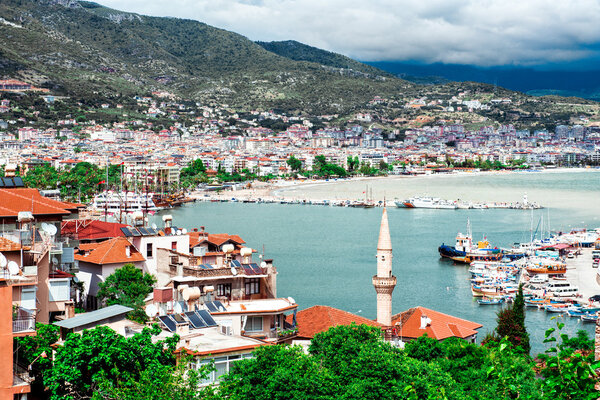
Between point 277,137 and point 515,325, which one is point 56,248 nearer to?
point 515,325

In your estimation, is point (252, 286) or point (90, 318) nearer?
point (90, 318)

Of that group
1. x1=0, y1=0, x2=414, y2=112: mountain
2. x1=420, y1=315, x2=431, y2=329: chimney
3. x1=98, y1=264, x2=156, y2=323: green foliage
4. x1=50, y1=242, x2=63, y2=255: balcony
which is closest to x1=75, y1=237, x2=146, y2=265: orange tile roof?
x1=98, y1=264, x2=156, y2=323: green foliage

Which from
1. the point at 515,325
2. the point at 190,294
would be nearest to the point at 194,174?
the point at 515,325

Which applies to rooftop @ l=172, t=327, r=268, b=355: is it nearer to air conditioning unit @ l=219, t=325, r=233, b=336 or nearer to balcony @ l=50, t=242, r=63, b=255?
air conditioning unit @ l=219, t=325, r=233, b=336

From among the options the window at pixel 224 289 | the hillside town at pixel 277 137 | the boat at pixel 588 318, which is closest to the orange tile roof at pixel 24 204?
the window at pixel 224 289

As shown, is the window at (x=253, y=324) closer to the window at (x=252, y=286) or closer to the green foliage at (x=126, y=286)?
the window at (x=252, y=286)
